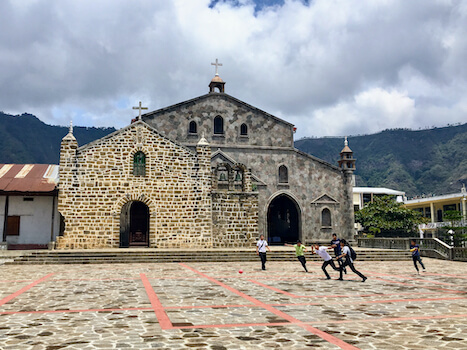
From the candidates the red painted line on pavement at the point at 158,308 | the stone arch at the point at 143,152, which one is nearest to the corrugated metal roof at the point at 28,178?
the stone arch at the point at 143,152

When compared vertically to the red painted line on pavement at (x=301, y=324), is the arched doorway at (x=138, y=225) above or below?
above

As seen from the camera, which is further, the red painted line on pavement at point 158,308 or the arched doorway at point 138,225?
the arched doorway at point 138,225

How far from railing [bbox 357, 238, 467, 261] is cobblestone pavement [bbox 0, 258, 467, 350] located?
37.8 feet

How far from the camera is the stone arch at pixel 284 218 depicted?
31.0 metres

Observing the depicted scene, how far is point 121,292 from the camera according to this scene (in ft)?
32.6

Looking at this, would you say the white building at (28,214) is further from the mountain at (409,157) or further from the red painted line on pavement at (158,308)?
the mountain at (409,157)

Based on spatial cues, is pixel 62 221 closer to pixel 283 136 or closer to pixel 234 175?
pixel 234 175

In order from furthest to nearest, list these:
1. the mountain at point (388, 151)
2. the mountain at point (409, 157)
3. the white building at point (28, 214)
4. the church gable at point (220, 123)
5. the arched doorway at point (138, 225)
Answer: the mountain at point (409, 157)
the mountain at point (388, 151)
the church gable at point (220, 123)
the arched doorway at point (138, 225)
the white building at point (28, 214)

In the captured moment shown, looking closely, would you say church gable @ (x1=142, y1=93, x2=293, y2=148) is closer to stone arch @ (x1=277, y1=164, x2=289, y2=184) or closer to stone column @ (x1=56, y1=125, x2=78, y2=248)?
stone arch @ (x1=277, y1=164, x2=289, y2=184)

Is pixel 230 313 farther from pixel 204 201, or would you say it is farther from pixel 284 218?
pixel 284 218

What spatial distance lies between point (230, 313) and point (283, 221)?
28.8m

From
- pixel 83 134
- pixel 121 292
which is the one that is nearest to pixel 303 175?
pixel 121 292

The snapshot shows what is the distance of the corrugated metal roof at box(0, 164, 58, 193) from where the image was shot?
23641 mm

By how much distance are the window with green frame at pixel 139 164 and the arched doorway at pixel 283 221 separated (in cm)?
1148
